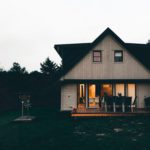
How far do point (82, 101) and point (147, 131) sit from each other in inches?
417

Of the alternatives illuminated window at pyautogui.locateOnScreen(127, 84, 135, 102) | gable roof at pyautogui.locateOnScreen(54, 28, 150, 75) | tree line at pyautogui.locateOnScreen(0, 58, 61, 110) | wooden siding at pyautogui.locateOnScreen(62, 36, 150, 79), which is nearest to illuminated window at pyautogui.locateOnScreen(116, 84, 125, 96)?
illuminated window at pyautogui.locateOnScreen(127, 84, 135, 102)

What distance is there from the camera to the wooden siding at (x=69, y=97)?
22.5 metres

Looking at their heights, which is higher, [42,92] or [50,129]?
[42,92]

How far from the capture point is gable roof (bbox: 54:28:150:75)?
22.1 m

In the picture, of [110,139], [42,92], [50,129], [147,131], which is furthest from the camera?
[42,92]

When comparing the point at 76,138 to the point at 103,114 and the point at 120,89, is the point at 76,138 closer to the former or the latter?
the point at 103,114

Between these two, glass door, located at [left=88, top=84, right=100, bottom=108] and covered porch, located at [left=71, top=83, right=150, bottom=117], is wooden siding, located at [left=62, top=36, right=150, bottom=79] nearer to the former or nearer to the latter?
covered porch, located at [left=71, top=83, right=150, bottom=117]

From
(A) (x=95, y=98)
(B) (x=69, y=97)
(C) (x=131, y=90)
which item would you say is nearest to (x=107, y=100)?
(A) (x=95, y=98)

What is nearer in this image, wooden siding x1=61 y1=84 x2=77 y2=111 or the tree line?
wooden siding x1=61 y1=84 x2=77 y2=111

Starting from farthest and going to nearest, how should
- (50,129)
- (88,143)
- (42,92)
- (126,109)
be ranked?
(42,92)
(126,109)
(50,129)
(88,143)

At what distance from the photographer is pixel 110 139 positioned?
11.5 metres

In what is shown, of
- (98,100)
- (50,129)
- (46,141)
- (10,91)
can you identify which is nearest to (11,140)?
(46,141)

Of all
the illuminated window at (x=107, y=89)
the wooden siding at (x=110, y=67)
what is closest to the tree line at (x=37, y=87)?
the illuminated window at (x=107, y=89)

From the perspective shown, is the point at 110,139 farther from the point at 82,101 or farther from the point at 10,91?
the point at 10,91
